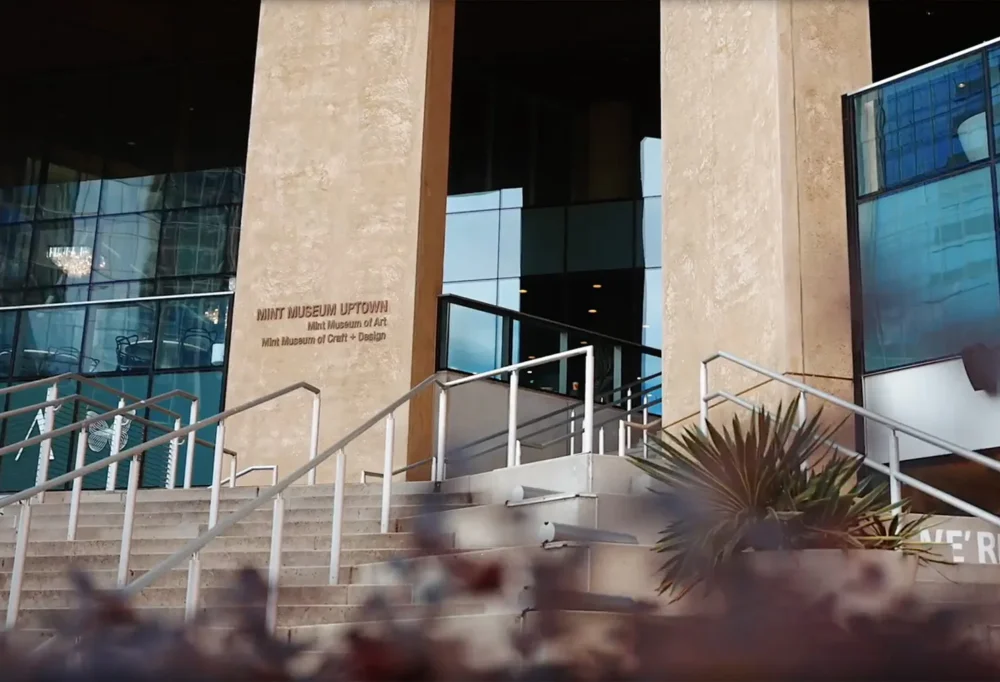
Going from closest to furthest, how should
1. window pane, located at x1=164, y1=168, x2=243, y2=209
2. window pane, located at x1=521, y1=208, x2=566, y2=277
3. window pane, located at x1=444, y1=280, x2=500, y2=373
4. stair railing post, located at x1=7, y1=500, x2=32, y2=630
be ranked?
stair railing post, located at x1=7, y1=500, x2=32, y2=630
window pane, located at x1=444, y1=280, x2=500, y2=373
window pane, located at x1=521, y1=208, x2=566, y2=277
window pane, located at x1=164, y1=168, x2=243, y2=209

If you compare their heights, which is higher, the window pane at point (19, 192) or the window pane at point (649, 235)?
the window pane at point (19, 192)

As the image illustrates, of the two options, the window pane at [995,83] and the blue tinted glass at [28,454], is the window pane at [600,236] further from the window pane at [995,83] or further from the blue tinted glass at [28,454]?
the window pane at [995,83]

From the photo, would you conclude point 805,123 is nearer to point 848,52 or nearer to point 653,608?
point 848,52

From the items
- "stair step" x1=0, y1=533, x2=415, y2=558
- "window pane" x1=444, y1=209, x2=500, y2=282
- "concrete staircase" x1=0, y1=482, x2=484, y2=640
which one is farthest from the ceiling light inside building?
"stair step" x1=0, y1=533, x2=415, y2=558

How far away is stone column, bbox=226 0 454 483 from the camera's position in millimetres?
14633

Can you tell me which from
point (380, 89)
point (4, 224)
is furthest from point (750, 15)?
point (4, 224)

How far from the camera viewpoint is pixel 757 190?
12422 millimetres

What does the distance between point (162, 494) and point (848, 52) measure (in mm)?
8191

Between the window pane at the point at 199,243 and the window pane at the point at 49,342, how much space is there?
334cm

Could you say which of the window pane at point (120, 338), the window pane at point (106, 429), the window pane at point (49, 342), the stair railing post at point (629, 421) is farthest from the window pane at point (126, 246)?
the stair railing post at point (629, 421)

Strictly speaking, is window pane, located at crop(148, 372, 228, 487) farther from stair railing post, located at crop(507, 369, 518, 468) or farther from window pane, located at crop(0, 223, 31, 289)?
stair railing post, located at crop(507, 369, 518, 468)

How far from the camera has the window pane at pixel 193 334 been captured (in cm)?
1870

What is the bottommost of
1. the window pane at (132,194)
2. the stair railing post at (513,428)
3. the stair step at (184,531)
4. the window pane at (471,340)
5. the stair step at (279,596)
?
the stair step at (279,596)

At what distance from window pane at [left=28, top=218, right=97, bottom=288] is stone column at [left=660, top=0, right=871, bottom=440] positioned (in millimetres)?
14696
